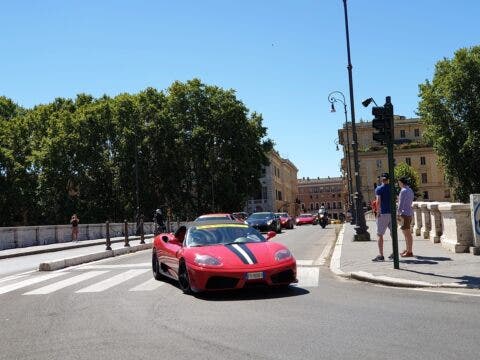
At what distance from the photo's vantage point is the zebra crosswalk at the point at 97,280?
35.8 ft

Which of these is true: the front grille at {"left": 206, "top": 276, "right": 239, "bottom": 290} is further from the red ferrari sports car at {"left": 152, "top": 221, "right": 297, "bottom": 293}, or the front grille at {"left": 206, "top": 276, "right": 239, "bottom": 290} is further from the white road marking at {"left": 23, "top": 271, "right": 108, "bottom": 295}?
the white road marking at {"left": 23, "top": 271, "right": 108, "bottom": 295}

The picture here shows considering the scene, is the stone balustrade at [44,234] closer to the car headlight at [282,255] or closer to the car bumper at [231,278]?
the car bumper at [231,278]

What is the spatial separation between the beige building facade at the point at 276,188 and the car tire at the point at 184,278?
284 ft

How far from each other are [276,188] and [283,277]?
117057 millimetres

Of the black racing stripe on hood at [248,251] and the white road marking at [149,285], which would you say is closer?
the black racing stripe on hood at [248,251]

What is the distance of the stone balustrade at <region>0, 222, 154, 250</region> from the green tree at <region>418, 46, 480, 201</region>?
3388 centimetres

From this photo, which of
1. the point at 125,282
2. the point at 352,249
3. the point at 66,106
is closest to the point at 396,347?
the point at 125,282

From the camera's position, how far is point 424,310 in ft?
23.9

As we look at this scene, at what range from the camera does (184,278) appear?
9828 mm

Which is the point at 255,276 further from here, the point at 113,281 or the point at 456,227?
the point at 456,227

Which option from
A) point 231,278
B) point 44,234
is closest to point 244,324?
point 231,278

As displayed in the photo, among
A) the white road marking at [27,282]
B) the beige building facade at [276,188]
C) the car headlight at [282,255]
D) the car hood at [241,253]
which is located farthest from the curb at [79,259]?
the beige building facade at [276,188]

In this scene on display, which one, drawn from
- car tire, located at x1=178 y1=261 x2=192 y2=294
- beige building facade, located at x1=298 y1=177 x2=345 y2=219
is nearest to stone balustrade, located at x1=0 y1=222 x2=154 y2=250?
car tire, located at x1=178 y1=261 x2=192 y2=294

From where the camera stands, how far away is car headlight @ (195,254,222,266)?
30.2 feet
